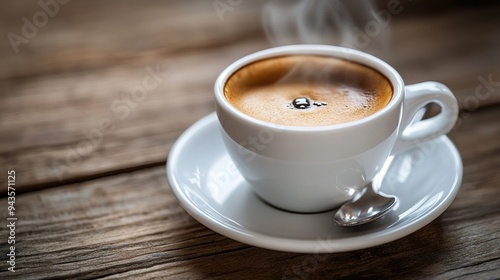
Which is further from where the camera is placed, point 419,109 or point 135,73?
point 135,73

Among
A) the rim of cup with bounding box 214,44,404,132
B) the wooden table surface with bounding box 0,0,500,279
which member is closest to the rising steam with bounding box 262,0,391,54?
the wooden table surface with bounding box 0,0,500,279

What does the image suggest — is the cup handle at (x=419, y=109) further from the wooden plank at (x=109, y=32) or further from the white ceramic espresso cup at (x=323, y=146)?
the wooden plank at (x=109, y=32)

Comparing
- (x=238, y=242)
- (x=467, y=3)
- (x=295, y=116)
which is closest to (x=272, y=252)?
(x=238, y=242)

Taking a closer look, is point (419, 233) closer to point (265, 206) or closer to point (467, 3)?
point (265, 206)

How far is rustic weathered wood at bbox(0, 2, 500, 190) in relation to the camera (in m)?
1.04

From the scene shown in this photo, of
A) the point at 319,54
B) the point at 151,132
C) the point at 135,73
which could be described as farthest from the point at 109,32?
the point at 319,54

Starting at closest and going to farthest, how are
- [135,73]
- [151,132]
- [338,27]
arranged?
[151,132] → [135,73] → [338,27]

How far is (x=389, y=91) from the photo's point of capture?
862 mm

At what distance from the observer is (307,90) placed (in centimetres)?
92

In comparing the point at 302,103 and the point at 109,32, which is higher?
the point at 302,103

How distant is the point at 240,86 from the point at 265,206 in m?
0.19

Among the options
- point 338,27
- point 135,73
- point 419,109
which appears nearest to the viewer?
point 419,109

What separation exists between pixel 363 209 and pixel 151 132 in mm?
452

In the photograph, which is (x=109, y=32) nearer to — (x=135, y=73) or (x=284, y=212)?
(x=135, y=73)
